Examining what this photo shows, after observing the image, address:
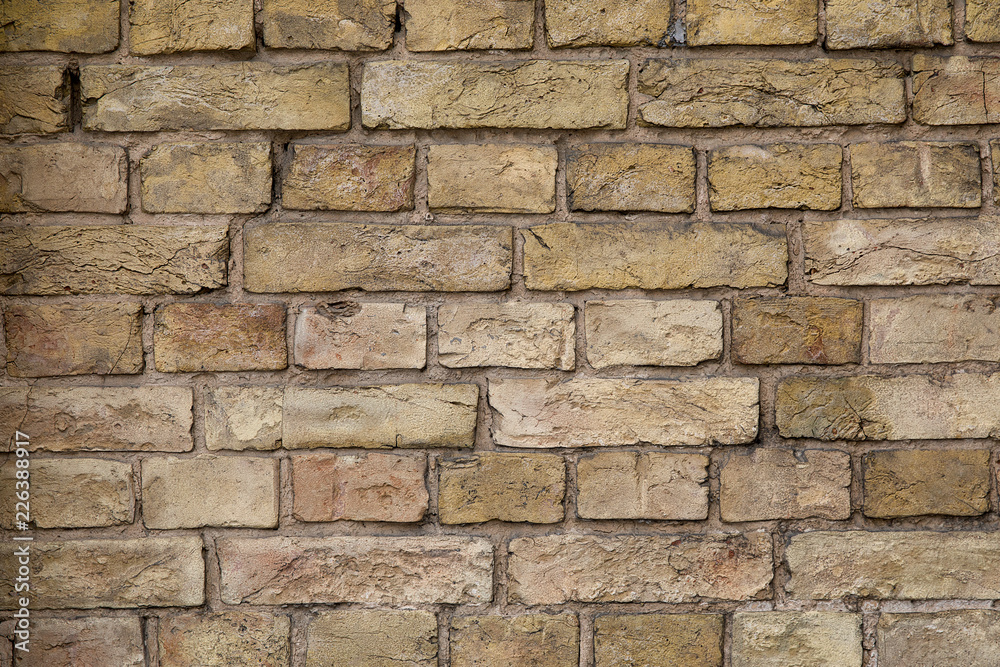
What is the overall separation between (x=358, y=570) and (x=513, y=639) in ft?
0.80

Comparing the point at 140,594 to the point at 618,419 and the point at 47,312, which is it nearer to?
the point at 47,312

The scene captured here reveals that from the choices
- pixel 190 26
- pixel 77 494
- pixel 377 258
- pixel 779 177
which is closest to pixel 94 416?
pixel 77 494

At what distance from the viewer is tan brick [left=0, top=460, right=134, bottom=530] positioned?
94 centimetres

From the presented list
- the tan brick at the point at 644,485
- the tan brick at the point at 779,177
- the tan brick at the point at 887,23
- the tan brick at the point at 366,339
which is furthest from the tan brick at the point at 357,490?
the tan brick at the point at 887,23

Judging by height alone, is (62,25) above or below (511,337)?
above

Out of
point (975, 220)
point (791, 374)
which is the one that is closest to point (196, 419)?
point (791, 374)

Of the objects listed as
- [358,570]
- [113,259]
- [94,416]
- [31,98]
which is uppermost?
[31,98]

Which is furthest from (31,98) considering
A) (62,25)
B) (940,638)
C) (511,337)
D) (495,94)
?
(940,638)

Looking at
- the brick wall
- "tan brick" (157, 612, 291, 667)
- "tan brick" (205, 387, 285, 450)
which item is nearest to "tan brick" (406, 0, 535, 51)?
the brick wall

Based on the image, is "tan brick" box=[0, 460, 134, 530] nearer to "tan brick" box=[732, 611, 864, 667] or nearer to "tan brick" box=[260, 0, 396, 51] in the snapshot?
"tan brick" box=[260, 0, 396, 51]

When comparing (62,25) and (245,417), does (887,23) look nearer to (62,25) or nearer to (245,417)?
(245,417)

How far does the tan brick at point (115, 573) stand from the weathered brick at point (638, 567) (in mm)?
463

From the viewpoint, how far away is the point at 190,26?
0.94 metres

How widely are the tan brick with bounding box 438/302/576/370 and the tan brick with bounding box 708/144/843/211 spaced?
286mm
